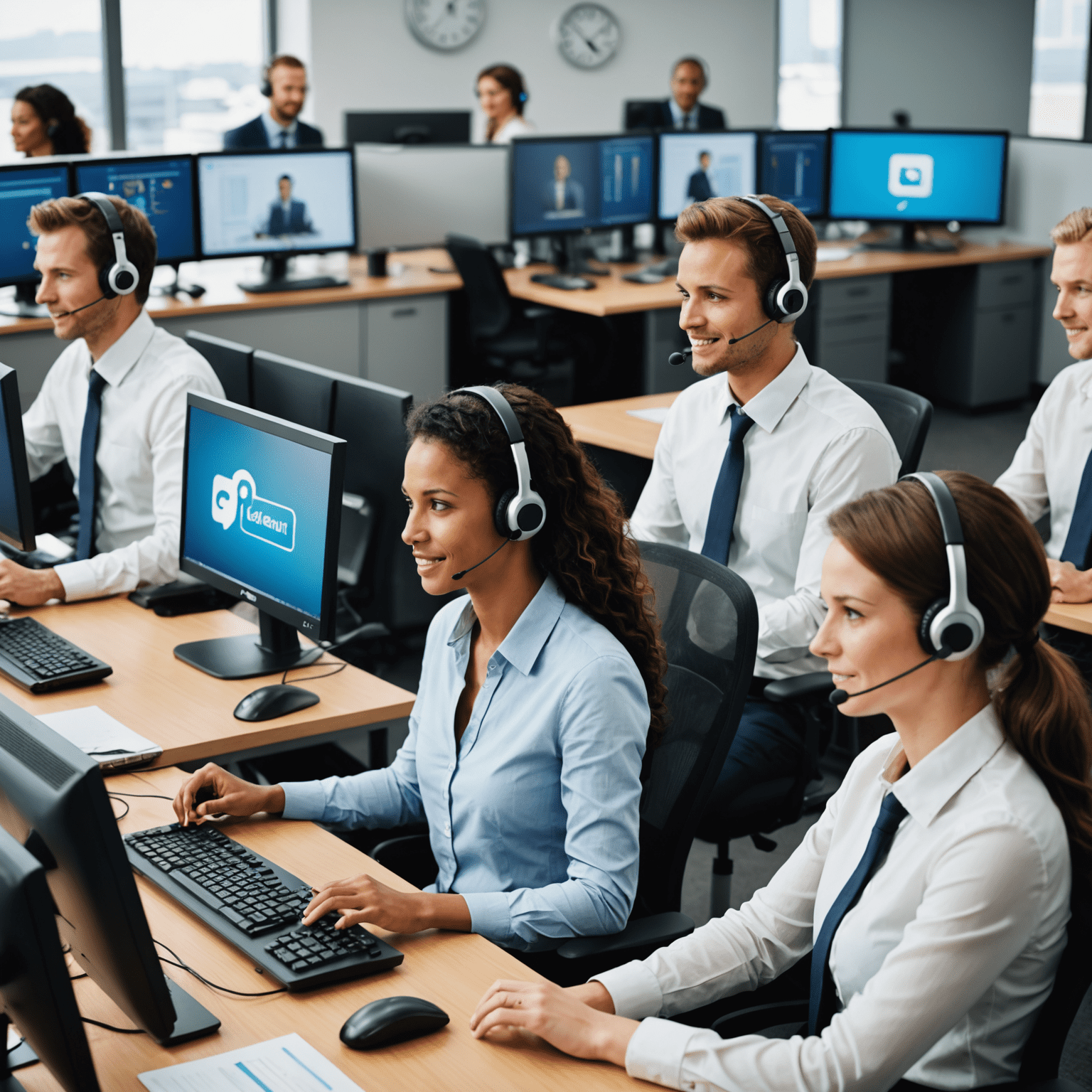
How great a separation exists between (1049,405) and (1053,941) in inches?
71.4

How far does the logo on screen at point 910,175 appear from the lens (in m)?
6.44

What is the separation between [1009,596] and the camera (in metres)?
1.26

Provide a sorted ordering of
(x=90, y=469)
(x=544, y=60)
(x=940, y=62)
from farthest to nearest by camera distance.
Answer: (x=940, y=62) → (x=544, y=60) → (x=90, y=469)

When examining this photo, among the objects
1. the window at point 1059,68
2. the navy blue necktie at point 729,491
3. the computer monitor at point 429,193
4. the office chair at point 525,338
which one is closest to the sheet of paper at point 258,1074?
the navy blue necktie at point 729,491

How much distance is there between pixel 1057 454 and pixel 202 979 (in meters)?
2.08

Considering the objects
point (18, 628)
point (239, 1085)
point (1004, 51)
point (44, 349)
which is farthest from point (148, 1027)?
point (1004, 51)

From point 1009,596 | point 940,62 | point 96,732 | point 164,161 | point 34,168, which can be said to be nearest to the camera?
point 1009,596

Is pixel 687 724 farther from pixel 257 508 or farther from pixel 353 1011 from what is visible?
pixel 257 508

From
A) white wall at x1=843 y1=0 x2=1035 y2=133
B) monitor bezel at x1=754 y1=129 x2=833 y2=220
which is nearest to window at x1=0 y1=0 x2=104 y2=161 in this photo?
monitor bezel at x1=754 y1=129 x2=833 y2=220

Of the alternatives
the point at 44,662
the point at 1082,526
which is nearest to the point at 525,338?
the point at 1082,526

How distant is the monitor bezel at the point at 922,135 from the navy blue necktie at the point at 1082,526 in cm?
398

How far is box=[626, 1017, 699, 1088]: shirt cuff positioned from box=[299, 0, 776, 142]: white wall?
7003mm

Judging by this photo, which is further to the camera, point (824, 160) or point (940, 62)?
point (940, 62)

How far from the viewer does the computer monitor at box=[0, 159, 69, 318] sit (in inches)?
179
